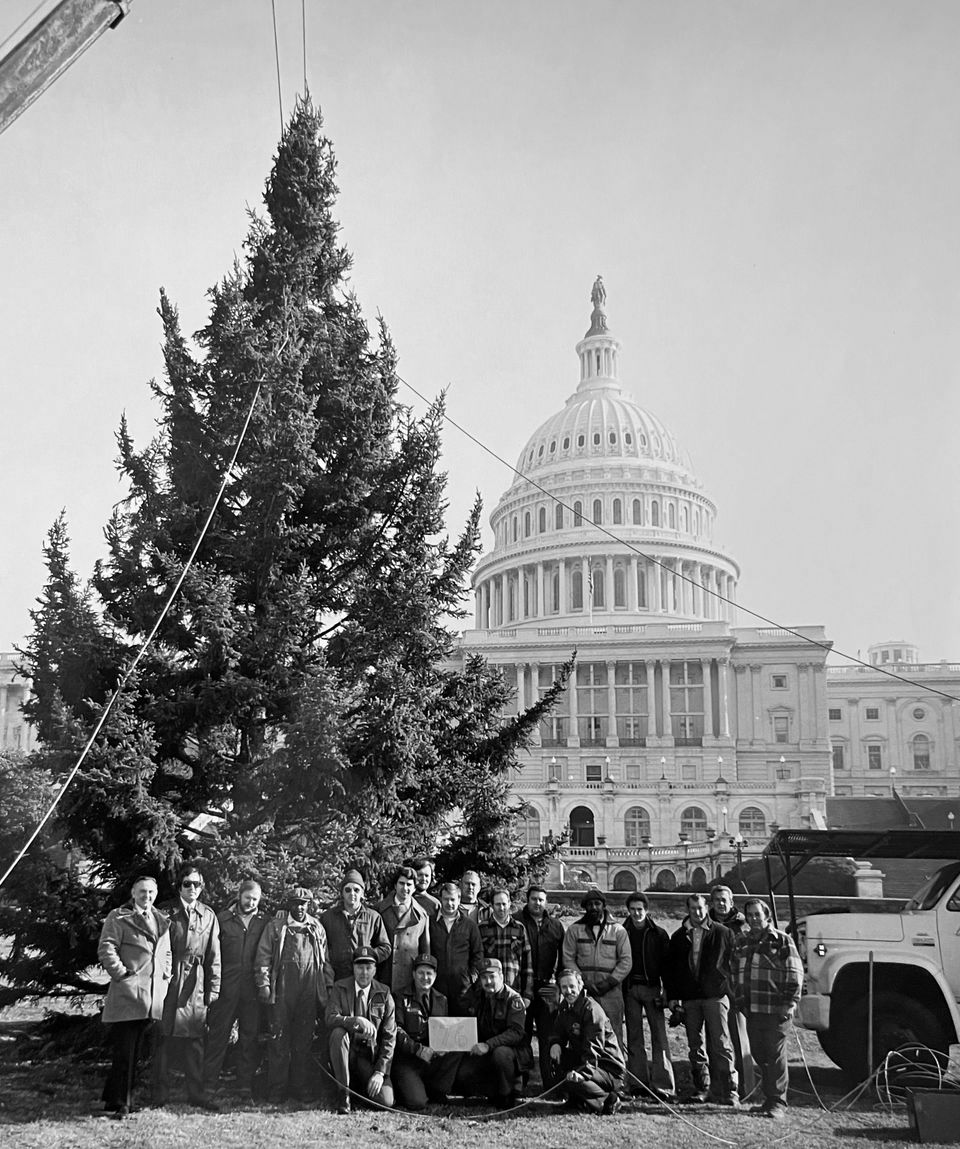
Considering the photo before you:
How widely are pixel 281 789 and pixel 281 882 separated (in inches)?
42.0

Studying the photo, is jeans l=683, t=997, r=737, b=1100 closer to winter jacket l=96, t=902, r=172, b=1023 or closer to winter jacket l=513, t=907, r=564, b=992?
winter jacket l=513, t=907, r=564, b=992

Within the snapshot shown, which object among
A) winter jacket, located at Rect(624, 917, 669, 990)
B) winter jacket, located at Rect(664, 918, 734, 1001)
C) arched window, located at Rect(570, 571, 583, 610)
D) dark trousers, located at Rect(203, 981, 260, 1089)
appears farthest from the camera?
arched window, located at Rect(570, 571, 583, 610)

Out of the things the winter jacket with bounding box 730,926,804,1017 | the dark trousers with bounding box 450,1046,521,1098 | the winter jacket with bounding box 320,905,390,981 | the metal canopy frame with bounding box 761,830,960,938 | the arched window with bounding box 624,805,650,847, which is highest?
the arched window with bounding box 624,805,650,847

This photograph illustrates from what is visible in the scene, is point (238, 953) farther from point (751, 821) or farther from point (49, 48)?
point (751, 821)

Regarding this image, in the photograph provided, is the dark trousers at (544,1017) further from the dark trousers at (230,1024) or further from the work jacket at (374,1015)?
the dark trousers at (230,1024)

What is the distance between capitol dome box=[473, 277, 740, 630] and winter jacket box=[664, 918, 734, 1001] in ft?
266

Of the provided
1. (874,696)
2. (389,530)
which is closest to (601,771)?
(874,696)

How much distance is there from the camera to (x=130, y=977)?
10094 millimetres

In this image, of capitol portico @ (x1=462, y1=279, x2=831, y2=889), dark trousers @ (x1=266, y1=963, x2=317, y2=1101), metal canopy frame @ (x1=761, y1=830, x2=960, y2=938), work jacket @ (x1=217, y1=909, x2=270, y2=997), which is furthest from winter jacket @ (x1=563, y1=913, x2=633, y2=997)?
capitol portico @ (x1=462, y1=279, x2=831, y2=889)

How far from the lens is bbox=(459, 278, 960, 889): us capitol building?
66.3 meters

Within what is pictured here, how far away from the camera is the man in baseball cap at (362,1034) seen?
412 inches

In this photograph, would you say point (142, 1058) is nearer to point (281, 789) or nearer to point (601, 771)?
point (281, 789)

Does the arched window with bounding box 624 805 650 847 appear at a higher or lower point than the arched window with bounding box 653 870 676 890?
higher

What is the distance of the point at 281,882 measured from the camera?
11828 millimetres
